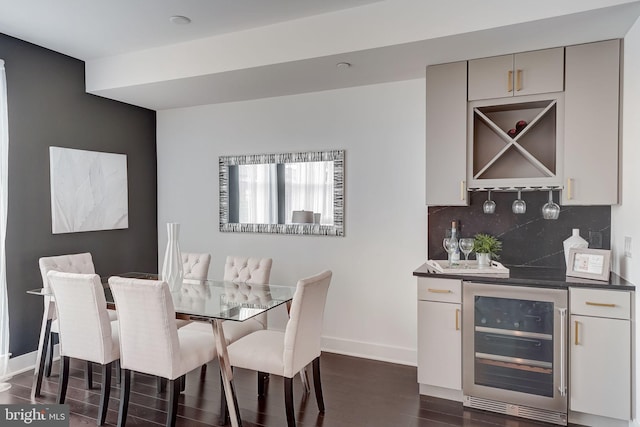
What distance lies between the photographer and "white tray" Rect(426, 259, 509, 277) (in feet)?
9.59

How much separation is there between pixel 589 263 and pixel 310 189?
2.41 m

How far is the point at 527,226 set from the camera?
330 centimetres

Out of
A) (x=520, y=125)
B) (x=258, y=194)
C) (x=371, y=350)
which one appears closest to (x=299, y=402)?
(x=371, y=350)

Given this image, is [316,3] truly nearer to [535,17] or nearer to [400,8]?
[400,8]

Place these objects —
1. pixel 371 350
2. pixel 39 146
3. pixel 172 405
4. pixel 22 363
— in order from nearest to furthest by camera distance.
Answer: pixel 172 405 → pixel 22 363 → pixel 39 146 → pixel 371 350

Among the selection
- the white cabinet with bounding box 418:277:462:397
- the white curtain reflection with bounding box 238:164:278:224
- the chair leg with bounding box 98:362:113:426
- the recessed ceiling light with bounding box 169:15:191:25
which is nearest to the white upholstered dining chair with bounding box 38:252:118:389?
the chair leg with bounding box 98:362:113:426

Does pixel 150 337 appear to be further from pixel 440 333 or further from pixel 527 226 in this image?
pixel 527 226

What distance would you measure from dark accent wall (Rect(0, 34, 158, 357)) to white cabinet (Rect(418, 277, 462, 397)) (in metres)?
3.31

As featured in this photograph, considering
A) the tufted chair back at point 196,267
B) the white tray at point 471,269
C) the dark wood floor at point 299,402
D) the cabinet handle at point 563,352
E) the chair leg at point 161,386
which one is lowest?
the dark wood floor at point 299,402

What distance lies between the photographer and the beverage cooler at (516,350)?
2.71 m

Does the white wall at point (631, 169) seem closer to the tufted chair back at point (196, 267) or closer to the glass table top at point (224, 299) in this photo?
the glass table top at point (224, 299)
